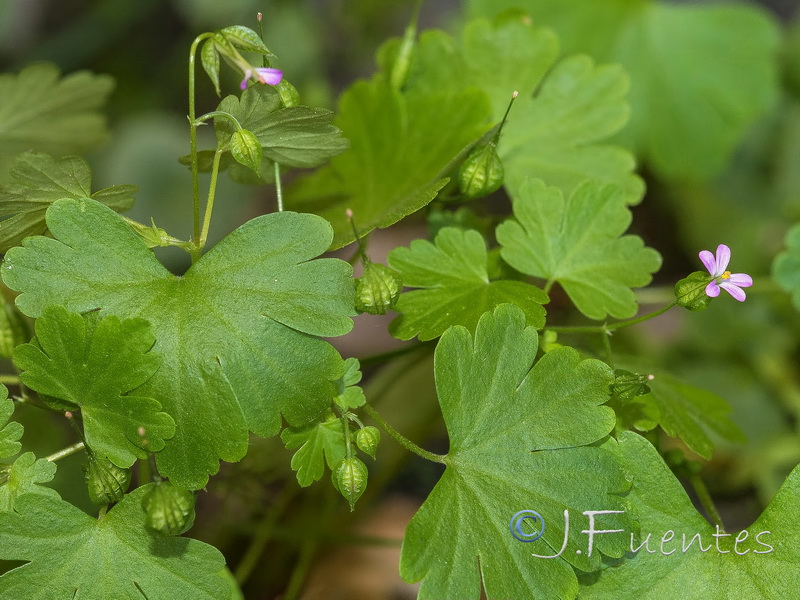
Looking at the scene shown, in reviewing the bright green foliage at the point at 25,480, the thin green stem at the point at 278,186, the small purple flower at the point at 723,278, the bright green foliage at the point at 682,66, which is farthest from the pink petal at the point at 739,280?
the bright green foliage at the point at 682,66

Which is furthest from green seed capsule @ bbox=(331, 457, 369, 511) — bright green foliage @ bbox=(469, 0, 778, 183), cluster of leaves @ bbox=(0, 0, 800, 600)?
bright green foliage @ bbox=(469, 0, 778, 183)

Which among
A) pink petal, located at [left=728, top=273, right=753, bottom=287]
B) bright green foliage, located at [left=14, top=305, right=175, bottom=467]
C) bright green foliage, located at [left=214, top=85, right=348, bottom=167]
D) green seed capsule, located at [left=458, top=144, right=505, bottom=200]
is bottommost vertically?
bright green foliage, located at [left=14, top=305, right=175, bottom=467]

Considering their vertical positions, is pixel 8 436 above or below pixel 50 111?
below

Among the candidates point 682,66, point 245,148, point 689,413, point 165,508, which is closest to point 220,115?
point 245,148

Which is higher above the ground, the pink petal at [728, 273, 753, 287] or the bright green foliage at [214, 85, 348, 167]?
the bright green foliage at [214, 85, 348, 167]

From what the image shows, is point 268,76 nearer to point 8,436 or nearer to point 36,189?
point 36,189

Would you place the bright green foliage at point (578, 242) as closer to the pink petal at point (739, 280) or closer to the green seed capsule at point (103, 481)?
the pink petal at point (739, 280)

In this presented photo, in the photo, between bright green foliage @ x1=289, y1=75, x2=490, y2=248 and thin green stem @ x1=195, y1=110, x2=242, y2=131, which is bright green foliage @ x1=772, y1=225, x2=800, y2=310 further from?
thin green stem @ x1=195, y1=110, x2=242, y2=131
